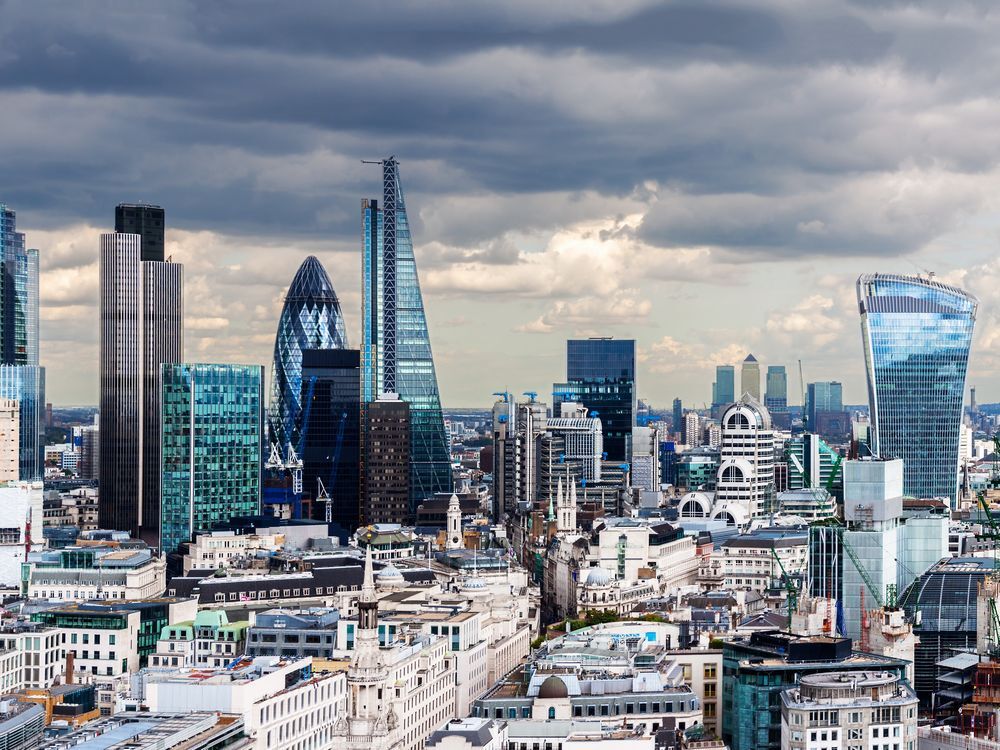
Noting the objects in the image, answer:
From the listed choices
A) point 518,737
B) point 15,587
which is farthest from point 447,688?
point 15,587

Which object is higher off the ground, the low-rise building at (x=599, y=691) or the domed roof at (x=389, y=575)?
the domed roof at (x=389, y=575)

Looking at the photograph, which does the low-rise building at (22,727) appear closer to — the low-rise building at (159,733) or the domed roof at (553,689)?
the low-rise building at (159,733)

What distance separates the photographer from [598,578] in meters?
167

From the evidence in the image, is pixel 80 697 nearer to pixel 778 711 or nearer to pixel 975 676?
pixel 778 711

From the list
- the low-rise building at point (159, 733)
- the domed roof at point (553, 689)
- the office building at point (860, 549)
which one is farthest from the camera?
the office building at point (860, 549)

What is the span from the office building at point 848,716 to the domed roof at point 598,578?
66048 millimetres

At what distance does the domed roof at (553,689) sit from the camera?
338ft

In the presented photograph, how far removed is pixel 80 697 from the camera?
10831 centimetres

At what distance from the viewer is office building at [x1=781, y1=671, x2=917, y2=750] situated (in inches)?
3871

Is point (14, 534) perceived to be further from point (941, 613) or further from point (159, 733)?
point (159, 733)

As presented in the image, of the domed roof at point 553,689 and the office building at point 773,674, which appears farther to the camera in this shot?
the office building at point 773,674

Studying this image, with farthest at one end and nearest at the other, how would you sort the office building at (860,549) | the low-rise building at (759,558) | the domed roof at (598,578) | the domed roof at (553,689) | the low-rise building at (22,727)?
the low-rise building at (759,558) → the domed roof at (598,578) → the office building at (860,549) → the domed roof at (553,689) → the low-rise building at (22,727)

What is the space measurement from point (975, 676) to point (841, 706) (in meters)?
19.5

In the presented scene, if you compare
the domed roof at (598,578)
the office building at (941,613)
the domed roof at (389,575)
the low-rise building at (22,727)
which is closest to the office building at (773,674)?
the office building at (941,613)
